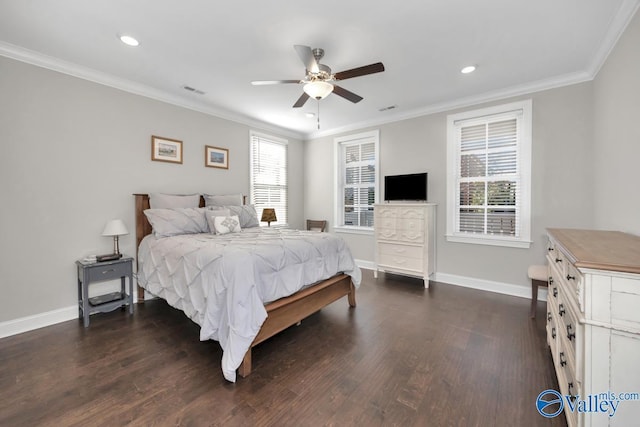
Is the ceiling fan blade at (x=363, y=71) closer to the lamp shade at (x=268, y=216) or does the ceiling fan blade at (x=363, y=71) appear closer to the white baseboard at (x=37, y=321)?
the lamp shade at (x=268, y=216)

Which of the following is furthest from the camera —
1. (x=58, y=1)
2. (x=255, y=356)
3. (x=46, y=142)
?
(x=46, y=142)

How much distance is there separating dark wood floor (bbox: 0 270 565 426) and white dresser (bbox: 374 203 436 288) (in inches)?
44.5

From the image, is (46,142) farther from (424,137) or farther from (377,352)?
(424,137)

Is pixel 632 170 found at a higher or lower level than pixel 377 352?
higher

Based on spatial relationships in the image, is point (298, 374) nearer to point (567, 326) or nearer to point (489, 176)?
point (567, 326)

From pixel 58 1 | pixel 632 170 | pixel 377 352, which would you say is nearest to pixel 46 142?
pixel 58 1

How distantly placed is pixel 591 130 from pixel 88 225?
5.95m

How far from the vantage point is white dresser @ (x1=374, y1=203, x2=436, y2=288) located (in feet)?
12.9

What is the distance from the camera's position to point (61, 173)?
9.30ft

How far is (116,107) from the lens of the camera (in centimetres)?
322

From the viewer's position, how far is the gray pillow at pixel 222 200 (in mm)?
3920

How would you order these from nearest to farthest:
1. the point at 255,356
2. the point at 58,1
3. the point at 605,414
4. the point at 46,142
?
1. the point at 605,414
2. the point at 58,1
3. the point at 255,356
4. the point at 46,142

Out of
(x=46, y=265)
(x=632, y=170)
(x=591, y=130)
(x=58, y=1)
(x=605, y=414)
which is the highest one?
(x=58, y=1)

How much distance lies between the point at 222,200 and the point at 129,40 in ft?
7.00
